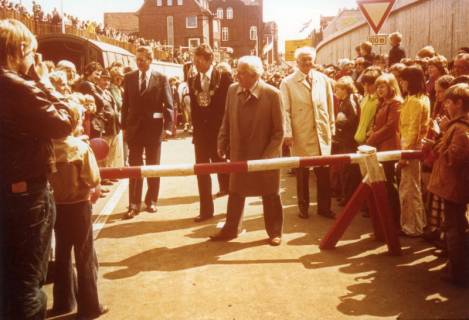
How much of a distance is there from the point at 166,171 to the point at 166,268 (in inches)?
37.8

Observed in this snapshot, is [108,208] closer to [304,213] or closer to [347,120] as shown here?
[304,213]

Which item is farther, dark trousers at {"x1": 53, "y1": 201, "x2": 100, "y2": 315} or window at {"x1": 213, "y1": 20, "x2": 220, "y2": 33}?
window at {"x1": 213, "y1": 20, "x2": 220, "y2": 33}

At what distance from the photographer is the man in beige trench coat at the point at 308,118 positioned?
7535 mm

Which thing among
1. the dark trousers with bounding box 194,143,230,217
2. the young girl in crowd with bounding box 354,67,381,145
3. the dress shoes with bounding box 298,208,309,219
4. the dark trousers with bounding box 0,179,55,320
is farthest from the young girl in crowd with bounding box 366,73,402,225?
the dark trousers with bounding box 0,179,55,320

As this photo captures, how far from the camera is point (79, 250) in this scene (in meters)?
4.30

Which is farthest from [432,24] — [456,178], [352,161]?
[456,178]

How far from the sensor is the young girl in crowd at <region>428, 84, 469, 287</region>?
4820 mm

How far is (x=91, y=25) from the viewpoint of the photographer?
118 ft

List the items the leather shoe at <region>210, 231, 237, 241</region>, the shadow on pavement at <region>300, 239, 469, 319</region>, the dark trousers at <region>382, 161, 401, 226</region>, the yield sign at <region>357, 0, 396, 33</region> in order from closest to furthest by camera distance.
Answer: the shadow on pavement at <region>300, 239, 469, 319</region>, the leather shoe at <region>210, 231, 237, 241</region>, the dark trousers at <region>382, 161, 401, 226</region>, the yield sign at <region>357, 0, 396, 33</region>

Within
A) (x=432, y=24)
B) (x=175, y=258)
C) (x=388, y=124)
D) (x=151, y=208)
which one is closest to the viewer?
(x=175, y=258)

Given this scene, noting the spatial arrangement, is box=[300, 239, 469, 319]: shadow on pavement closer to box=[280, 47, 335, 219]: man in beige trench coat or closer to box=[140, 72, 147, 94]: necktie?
box=[280, 47, 335, 219]: man in beige trench coat

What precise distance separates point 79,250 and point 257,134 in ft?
8.87

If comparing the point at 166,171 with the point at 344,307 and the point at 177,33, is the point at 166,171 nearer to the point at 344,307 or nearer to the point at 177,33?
the point at 344,307

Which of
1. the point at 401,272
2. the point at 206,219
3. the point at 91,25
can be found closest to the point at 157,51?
the point at 91,25
